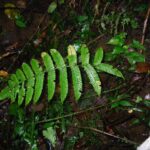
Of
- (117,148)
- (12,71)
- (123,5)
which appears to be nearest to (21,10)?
(12,71)

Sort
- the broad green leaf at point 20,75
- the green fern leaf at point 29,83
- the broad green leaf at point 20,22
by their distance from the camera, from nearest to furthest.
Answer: the green fern leaf at point 29,83 → the broad green leaf at point 20,75 → the broad green leaf at point 20,22

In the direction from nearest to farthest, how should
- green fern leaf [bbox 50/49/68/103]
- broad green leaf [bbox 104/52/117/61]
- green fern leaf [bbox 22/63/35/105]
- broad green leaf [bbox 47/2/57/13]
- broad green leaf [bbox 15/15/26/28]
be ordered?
green fern leaf [bbox 50/49/68/103] < green fern leaf [bbox 22/63/35/105] < broad green leaf [bbox 104/52/117/61] < broad green leaf [bbox 47/2/57/13] < broad green leaf [bbox 15/15/26/28]

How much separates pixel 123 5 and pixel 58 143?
6.96ft

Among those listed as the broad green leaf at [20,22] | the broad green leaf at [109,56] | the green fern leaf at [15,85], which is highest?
the broad green leaf at [20,22]

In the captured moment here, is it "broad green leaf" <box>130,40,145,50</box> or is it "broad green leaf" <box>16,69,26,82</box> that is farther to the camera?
"broad green leaf" <box>130,40,145,50</box>

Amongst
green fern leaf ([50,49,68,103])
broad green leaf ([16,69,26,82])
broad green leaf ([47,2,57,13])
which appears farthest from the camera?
broad green leaf ([47,2,57,13])

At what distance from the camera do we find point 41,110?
386 centimetres

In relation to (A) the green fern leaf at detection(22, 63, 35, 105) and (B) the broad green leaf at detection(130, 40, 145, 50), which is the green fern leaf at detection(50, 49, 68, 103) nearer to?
(A) the green fern leaf at detection(22, 63, 35, 105)

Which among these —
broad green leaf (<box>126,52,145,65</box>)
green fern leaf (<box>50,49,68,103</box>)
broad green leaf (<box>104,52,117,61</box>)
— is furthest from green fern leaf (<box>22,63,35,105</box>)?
broad green leaf (<box>126,52,145,65</box>)

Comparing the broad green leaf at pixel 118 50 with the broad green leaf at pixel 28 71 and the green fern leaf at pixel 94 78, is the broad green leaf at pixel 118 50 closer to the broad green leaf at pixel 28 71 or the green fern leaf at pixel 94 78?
the green fern leaf at pixel 94 78

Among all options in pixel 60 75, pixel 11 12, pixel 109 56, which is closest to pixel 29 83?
pixel 60 75

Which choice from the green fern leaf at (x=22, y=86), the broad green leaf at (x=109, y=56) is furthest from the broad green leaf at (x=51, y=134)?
the broad green leaf at (x=109, y=56)

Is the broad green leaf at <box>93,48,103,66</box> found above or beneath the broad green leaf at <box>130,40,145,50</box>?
above

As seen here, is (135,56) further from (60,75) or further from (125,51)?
(60,75)
